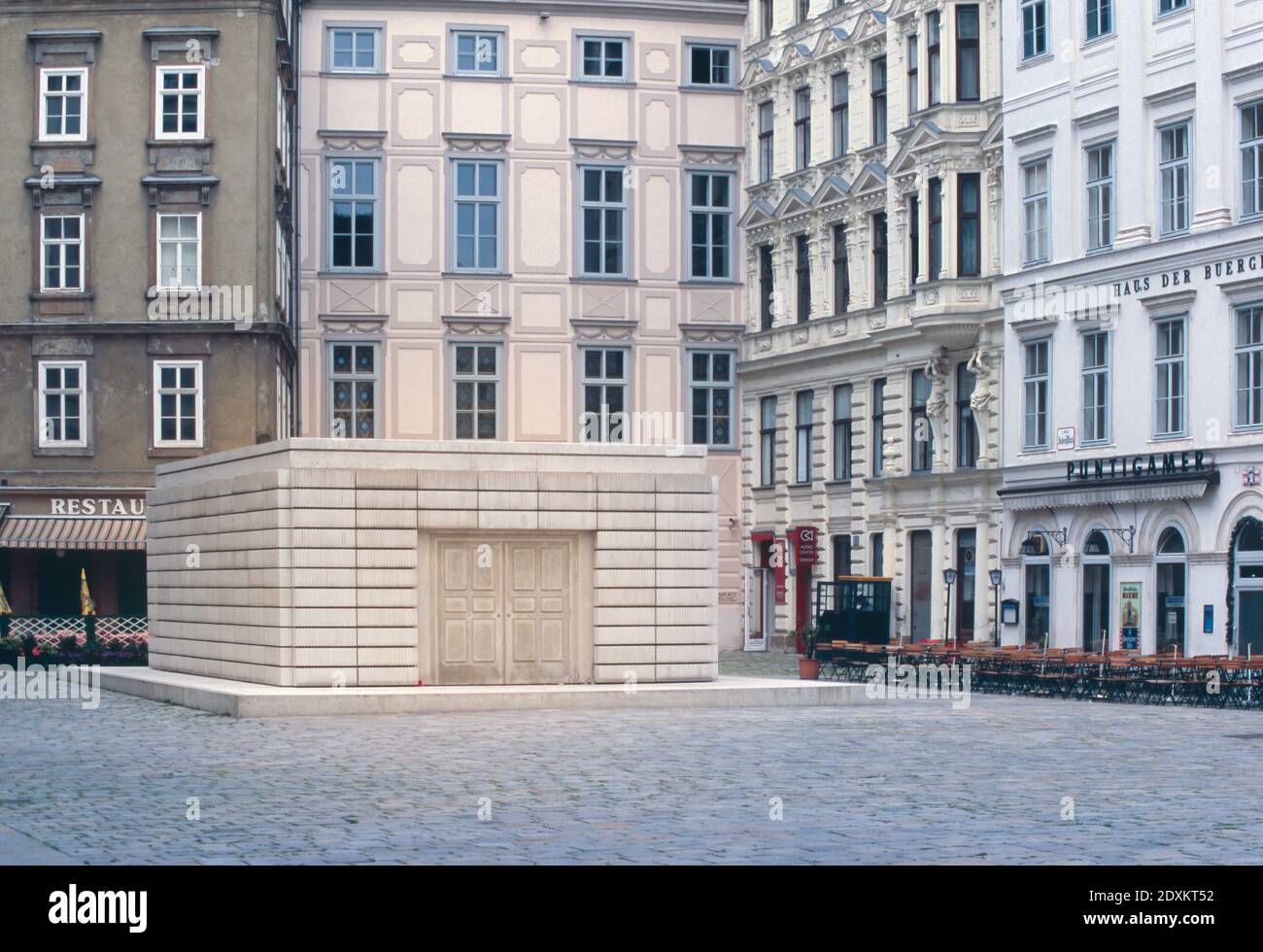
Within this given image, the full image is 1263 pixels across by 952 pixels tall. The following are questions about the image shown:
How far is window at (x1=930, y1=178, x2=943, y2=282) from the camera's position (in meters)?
50.6

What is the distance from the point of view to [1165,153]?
4319 centimetres

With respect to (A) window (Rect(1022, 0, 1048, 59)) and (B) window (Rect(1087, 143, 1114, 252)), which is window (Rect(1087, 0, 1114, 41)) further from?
(B) window (Rect(1087, 143, 1114, 252))

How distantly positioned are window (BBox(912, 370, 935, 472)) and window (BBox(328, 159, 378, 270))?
1511cm

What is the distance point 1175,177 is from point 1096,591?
8.49m

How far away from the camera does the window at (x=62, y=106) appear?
167 feet

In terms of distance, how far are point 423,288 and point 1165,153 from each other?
22223mm

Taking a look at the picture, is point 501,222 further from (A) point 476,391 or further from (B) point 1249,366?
(B) point 1249,366

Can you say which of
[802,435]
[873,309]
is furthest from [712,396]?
[873,309]

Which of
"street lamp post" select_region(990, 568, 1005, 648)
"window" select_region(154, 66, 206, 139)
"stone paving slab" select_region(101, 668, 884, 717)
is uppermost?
"window" select_region(154, 66, 206, 139)

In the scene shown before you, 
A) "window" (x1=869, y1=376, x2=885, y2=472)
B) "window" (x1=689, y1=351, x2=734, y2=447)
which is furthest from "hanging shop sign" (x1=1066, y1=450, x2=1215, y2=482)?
"window" (x1=689, y1=351, x2=734, y2=447)

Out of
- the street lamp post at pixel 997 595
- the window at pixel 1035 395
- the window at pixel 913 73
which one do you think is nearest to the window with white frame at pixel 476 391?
the window at pixel 913 73

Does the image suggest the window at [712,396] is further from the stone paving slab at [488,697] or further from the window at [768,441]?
the stone paving slab at [488,697]
